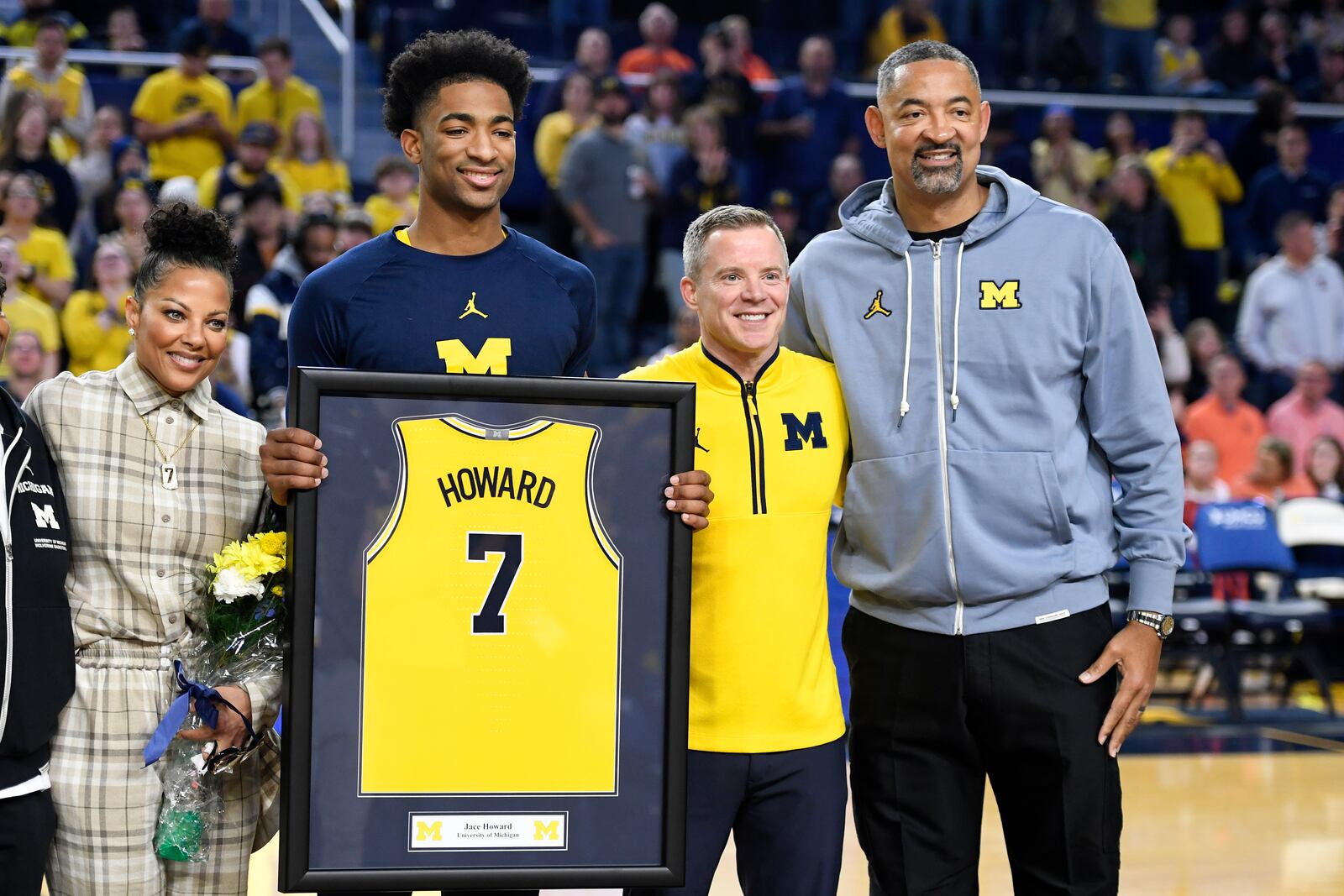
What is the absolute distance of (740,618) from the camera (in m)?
2.62

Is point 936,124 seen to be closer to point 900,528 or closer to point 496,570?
point 900,528

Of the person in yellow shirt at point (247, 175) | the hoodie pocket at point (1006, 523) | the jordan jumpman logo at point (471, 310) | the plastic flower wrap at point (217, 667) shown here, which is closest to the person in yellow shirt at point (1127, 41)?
the person in yellow shirt at point (247, 175)

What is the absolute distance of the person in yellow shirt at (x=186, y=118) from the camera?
28.6ft

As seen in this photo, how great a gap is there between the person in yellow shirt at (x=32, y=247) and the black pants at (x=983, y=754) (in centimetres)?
593

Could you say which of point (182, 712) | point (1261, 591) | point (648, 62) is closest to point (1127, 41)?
point (648, 62)

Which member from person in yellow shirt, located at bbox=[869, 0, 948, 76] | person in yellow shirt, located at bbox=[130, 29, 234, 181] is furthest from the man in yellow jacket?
person in yellow shirt, located at bbox=[869, 0, 948, 76]

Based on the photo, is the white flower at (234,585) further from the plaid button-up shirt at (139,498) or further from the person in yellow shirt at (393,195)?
the person in yellow shirt at (393,195)


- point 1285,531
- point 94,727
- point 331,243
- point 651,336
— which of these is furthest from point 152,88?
point 94,727

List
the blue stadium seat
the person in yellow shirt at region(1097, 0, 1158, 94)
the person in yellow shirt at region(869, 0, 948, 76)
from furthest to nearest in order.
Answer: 1. the person in yellow shirt at region(1097, 0, 1158, 94)
2. the person in yellow shirt at region(869, 0, 948, 76)
3. the blue stadium seat

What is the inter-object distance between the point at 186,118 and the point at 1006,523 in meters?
7.17

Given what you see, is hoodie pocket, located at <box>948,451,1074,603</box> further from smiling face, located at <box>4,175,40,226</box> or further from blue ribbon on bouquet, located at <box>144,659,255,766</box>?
smiling face, located at <box>4,175,40,226</box>

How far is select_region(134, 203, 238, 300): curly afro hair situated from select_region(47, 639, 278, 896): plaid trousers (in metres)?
0.61

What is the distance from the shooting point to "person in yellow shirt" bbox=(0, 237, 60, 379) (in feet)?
23.1

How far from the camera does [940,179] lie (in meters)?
2.72
